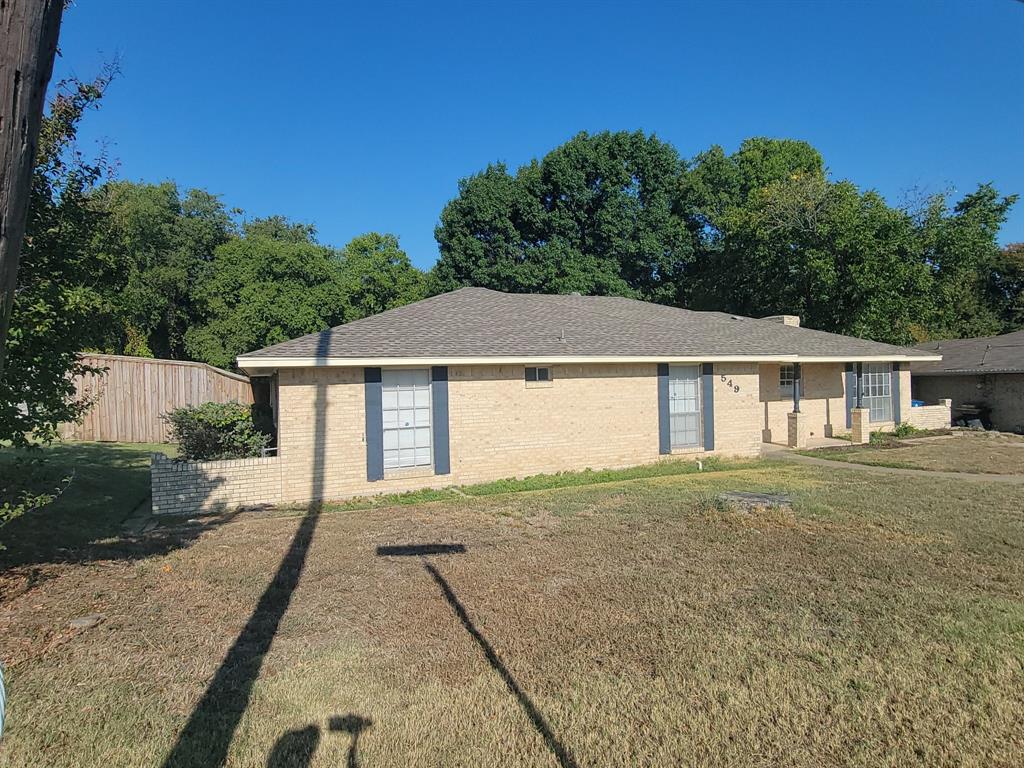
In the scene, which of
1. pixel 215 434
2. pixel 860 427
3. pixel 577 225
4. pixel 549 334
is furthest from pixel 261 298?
pixel 860 427

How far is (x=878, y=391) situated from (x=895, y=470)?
278 inches

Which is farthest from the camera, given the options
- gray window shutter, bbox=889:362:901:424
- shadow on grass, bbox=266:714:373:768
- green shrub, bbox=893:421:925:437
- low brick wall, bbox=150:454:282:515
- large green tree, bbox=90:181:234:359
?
large green tree, bbox=90:181:234:359

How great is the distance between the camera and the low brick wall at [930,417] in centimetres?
1964

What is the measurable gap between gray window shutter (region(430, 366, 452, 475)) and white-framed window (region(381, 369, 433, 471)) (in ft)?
0.37

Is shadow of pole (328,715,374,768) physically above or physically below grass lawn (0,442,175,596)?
below

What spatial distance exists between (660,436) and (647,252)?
2113 cm

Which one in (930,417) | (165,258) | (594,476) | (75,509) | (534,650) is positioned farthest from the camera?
(165,258)

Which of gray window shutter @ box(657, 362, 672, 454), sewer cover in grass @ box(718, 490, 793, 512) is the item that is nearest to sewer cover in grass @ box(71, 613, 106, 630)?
sewer cover in grass @ box(718, 490, 793, 512)

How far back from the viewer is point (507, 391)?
40.6 feet

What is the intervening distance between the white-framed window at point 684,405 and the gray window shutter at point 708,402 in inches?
4.6

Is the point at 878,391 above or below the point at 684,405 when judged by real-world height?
above

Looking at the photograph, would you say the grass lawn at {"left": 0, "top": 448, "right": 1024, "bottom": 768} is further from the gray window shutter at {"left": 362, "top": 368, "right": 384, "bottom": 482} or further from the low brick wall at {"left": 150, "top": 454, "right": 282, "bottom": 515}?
the gray window shutter at {"left": 362, "top": 368, "right": 384, "bottom": 482}

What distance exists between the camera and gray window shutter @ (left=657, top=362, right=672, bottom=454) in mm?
14016

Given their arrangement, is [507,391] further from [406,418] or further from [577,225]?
[577,225]
